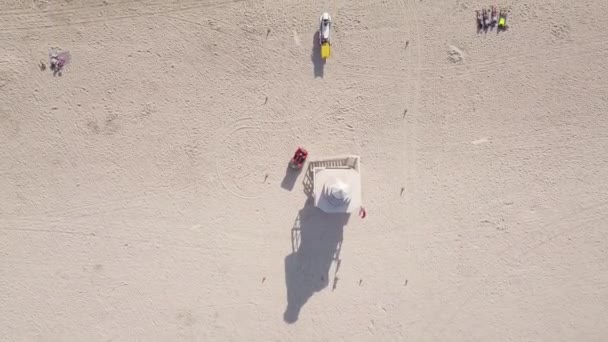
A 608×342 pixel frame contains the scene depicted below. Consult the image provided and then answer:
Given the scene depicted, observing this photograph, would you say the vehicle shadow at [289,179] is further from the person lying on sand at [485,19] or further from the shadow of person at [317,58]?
the person lying on sand at [485,19]

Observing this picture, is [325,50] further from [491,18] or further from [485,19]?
[491,18]

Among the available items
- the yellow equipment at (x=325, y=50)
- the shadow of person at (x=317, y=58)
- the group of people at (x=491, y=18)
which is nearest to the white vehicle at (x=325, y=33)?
the yellow equipment at (x=325, y=50)

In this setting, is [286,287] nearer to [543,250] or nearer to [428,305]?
[428,305]

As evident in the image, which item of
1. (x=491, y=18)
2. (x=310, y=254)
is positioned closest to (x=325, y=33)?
(x=491, y=18)

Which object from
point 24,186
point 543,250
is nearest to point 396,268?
point 543,250

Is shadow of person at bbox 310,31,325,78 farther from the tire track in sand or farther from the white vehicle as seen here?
the tire track in sand

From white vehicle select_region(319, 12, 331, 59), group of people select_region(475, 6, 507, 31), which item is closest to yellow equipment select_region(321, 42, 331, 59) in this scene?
white vehicle select_region(319, 12, 331, 59)
